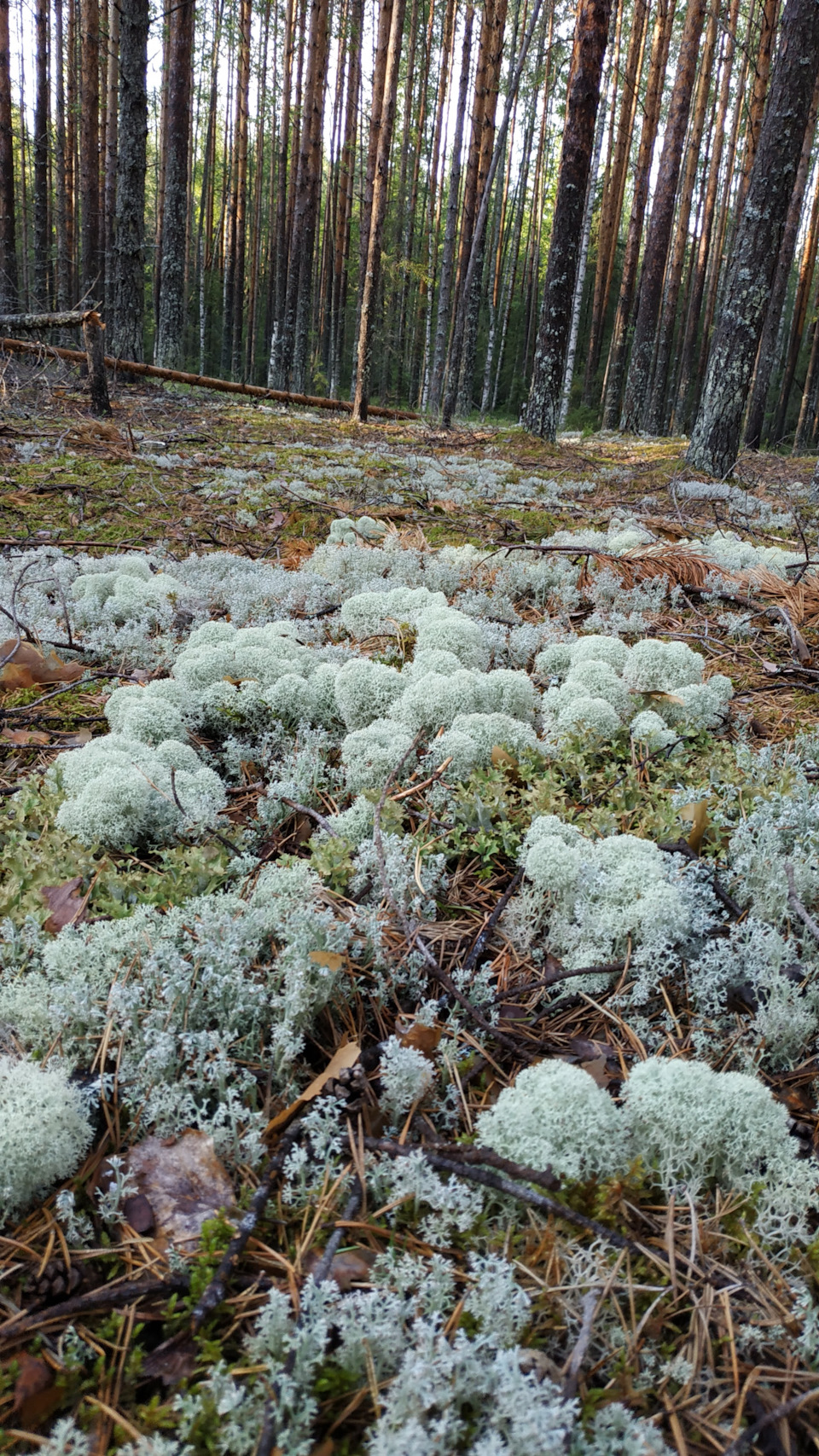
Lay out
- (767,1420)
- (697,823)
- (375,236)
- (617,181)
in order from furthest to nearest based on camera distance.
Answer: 1. (617,181)
2. (375,236)
3. (697,823)
4. (767,1420)

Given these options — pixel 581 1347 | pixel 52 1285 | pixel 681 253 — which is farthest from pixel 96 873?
pixel 681 253

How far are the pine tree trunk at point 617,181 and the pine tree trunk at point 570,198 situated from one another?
492 inches

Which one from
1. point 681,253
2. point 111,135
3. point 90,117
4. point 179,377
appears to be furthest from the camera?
point 681,253

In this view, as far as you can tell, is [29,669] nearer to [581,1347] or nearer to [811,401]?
[581,1347]

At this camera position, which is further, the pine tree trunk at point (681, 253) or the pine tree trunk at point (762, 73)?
the pine tree trunk at point (681, 253)

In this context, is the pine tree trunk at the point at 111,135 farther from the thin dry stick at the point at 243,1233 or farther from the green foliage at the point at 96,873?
the thin dry stick at the point at 243,1233

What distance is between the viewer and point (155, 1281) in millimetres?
1124

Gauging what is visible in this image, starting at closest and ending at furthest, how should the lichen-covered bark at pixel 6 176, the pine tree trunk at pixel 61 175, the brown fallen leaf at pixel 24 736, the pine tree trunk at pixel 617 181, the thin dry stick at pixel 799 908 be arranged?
the thin dry stick at pixel 799 908, the brown fallen leaf at pixel 24 736, the lichen-covered bark at pixel 6 176, the pine tree trunk at pixel 61 175, the pine tree trunk at pixel 617 181

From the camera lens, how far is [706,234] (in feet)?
85.7

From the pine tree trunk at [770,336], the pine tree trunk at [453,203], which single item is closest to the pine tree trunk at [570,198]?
the pine tree trunk at [453,203]

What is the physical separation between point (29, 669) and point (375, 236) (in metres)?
11.1

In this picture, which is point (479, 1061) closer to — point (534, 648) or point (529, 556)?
point (534, 648)

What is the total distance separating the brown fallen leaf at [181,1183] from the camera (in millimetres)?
1207

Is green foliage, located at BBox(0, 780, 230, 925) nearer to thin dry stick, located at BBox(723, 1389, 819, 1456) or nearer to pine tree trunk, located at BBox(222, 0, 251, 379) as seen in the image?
thin dry stick, located at BBox(723, 1389, 819, 1456)
